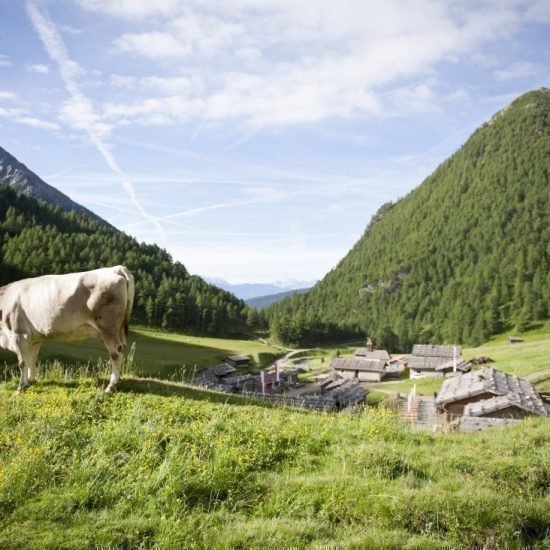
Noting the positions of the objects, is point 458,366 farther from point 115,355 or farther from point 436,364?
point 115,355

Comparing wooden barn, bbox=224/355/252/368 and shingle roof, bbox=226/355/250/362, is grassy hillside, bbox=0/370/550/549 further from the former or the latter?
shingle roof, bbox=226/355/250/362

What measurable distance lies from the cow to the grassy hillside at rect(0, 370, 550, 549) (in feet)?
6.52

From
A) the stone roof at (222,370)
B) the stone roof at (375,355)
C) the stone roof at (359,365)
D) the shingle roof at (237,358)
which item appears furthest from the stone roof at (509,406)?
the stone roof at (375,355)

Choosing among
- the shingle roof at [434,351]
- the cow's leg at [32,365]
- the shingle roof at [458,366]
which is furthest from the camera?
the shingle roof at [434,351]

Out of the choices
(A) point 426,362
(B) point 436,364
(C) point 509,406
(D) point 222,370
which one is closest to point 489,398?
(C) point 509,406

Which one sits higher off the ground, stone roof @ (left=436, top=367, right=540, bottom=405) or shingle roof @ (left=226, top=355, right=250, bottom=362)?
stone roof @ (left=436, top=367, right=540, bottom=405)

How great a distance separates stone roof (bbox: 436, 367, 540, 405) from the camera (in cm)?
4238

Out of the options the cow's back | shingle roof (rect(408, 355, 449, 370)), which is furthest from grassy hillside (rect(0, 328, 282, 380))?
shingle roof (rect(408, 355, 449, 370))

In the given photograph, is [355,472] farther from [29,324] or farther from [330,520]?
[29,324]

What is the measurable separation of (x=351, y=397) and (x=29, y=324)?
183ft

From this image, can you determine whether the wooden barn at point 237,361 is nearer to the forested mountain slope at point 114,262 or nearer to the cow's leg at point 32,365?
the forested mountain slope at point 114,262

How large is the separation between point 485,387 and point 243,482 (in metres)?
41.8

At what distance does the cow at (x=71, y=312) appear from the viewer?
39.4 ft

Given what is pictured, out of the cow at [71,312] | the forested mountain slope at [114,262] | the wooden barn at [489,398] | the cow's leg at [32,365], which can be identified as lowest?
the wooden barn at [489,398]
